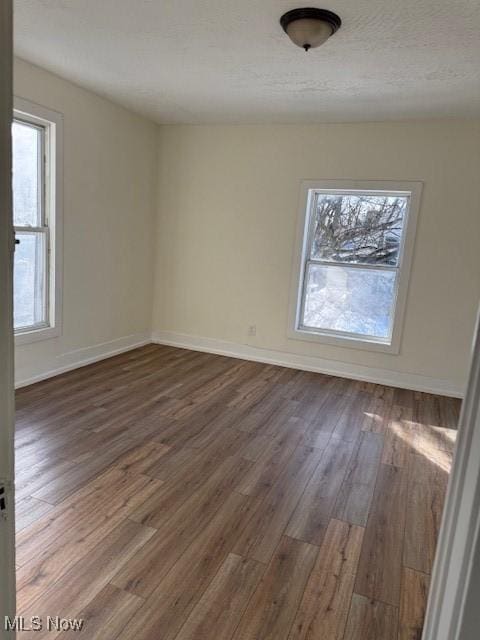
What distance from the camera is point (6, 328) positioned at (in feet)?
2.31

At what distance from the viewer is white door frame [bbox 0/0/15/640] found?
626mm

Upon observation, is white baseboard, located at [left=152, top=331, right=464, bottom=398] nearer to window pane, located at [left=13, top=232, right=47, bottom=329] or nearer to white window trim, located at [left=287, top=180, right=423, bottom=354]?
white window trim, located at [left=287, top=180, right=423, bottom=354]

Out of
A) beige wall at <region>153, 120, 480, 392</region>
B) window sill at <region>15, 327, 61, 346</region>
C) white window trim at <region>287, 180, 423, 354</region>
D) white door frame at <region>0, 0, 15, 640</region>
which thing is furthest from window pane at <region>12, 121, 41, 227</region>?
white door frame at <region>0, 0, 15, 640</region>

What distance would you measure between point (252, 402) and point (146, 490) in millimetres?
1489

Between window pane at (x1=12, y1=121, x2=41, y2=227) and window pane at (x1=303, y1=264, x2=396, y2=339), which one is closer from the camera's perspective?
window pane at (x1=12, y1=121, x2=41, y2=227)

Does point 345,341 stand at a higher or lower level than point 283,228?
lower

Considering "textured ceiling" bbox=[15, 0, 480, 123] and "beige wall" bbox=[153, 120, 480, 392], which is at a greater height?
"textured ceiling" bbox=[15, 0, 480, 123]

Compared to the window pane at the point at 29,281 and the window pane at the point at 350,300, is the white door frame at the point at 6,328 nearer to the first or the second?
the window pane at the point at 29,281

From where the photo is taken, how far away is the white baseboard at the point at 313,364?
4.17m

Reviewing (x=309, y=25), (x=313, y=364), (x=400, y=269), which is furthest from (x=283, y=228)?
(x=309, y=25)

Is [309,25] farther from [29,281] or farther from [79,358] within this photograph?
[79,358]

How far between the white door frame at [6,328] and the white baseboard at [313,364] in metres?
3.99

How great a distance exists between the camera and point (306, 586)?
67.0 inches

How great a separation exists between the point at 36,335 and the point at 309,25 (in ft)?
9.96
